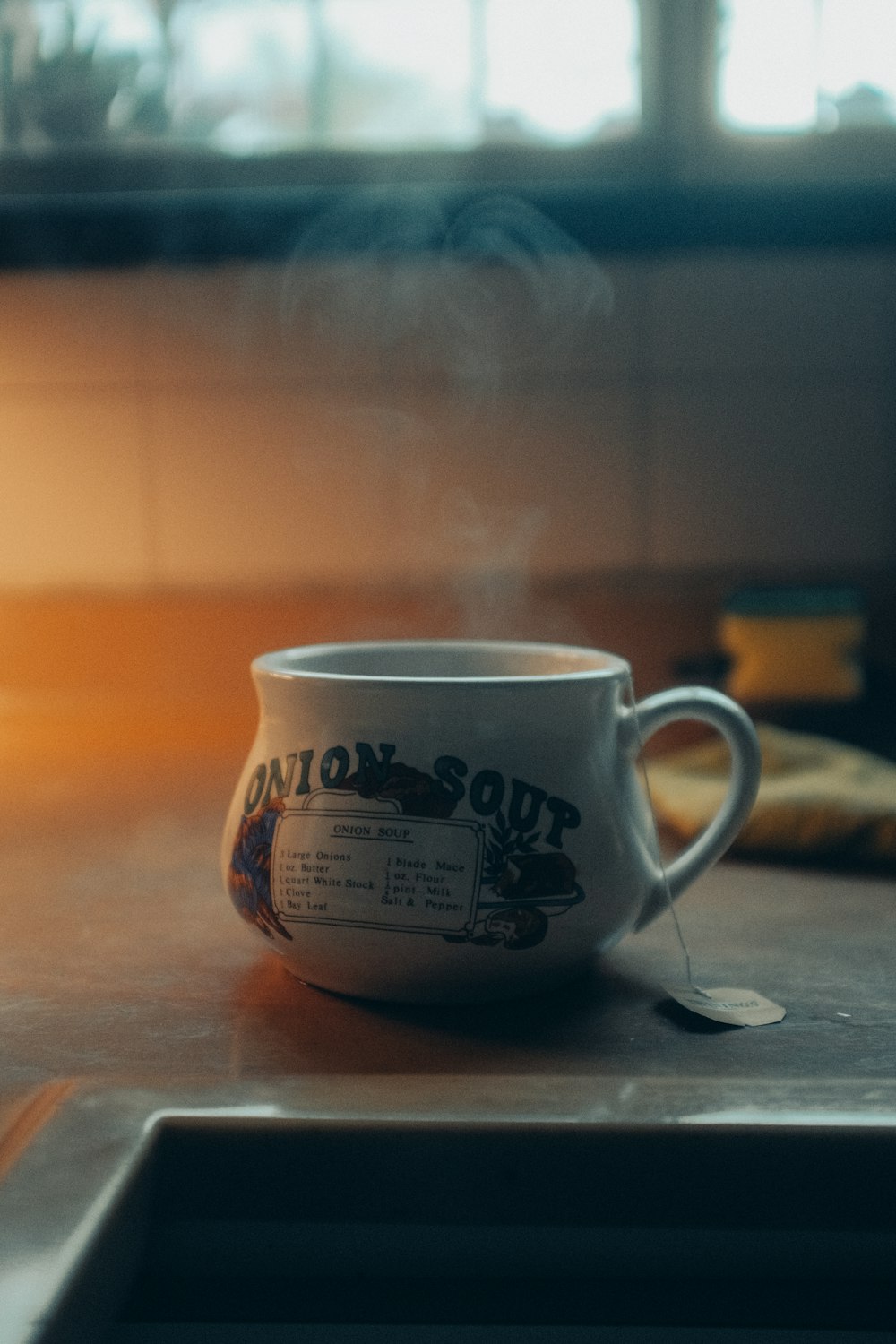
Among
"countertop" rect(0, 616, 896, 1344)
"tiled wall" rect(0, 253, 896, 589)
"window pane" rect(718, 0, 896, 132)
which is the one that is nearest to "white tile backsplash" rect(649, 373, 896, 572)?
"tiled wall" rect(0, 253, 896, 589)

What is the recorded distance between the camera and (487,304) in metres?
1.00

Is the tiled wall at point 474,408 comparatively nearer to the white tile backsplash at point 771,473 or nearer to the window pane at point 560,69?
the white tile backsplash at point 771,473

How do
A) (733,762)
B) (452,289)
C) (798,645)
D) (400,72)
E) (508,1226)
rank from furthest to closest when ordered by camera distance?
1. (400,72)
2. (452,289)
3. (798,645)
4. (733,762)
5. (508,1226)

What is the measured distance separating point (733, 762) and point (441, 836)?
13 cm

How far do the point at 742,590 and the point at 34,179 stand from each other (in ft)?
2.35

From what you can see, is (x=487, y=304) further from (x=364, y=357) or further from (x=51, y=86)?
(x=51, y=86)

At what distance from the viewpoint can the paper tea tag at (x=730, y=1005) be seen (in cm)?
42

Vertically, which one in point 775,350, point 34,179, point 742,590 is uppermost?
point 34,179

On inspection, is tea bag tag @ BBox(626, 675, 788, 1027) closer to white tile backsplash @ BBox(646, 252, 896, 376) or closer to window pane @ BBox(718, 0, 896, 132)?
white tile backsplash @ BBox(646, 252, 896, 376)

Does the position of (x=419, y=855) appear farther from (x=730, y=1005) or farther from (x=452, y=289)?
(x=452, y=289)

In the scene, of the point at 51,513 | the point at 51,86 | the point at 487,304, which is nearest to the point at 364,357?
the point at 487,304

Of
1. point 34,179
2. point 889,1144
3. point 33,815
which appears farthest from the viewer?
point 34,179

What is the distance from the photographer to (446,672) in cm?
55

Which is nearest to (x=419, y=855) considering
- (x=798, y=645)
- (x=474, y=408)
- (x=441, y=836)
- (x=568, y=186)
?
(x=441, y=836)
